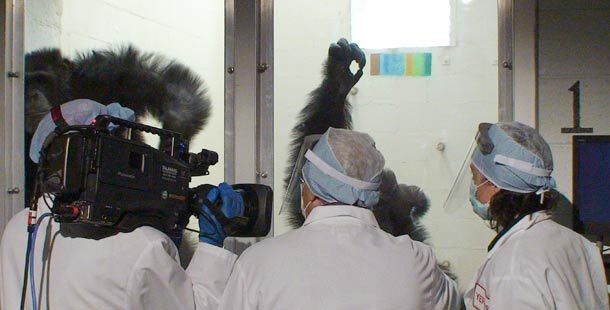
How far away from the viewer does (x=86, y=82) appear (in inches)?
123

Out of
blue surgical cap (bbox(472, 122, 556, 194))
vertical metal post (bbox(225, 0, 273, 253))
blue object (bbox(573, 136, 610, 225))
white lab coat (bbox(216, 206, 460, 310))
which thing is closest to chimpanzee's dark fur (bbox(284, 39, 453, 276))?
vertical metal post (bbox(225, 0, 273, 253))

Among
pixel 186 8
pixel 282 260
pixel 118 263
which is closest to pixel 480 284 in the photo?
pixel 282 260

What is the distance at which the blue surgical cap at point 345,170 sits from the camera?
Result: 6.15ft

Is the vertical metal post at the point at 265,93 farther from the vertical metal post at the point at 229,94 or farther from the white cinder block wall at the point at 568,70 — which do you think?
the white cinder block wall at the point at 568,70

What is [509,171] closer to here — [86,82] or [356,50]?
[356,50]

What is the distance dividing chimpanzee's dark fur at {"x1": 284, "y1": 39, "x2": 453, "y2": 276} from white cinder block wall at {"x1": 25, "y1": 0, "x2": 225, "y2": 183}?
1.08 ft

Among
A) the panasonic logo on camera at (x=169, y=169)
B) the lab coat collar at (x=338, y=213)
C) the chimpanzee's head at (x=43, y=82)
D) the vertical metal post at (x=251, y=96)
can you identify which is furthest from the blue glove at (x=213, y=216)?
the chimpanzee's head at (x=43, y=82)

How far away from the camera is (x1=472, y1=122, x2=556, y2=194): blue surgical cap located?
208 cm

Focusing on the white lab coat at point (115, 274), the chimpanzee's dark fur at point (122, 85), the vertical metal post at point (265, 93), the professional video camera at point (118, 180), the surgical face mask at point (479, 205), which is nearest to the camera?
the professional video camera at point (118, 180)

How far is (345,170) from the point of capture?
188 centimetres

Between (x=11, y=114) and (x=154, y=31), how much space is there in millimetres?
718

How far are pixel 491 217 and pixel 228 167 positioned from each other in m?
1.11

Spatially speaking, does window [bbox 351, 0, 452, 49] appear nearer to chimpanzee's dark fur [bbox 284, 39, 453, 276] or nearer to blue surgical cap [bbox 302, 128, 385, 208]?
chimpanzee's dark fur [bbox 284, 39, 453, 276]

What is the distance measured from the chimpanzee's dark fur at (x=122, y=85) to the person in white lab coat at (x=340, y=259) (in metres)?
1.16
